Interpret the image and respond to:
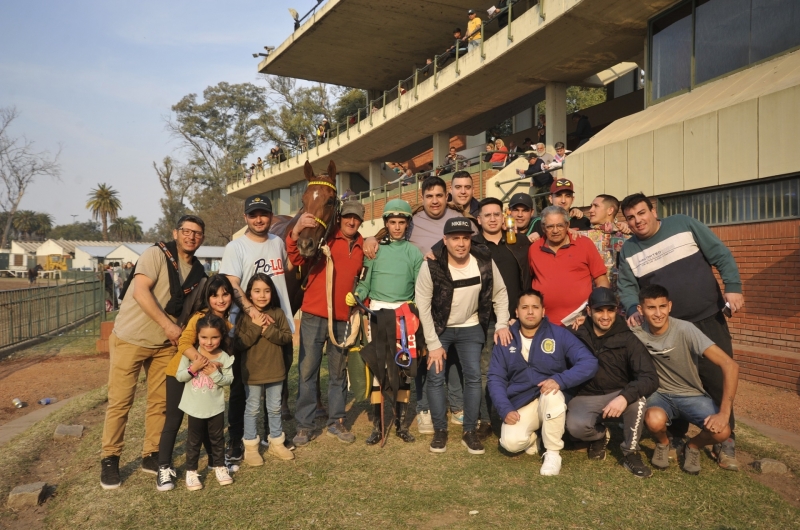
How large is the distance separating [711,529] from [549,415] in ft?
4.18

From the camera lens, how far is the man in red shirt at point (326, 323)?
5.18 metres

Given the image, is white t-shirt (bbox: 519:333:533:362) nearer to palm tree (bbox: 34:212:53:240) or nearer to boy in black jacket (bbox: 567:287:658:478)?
boy in black jacket (bbox: 567:287:658:478)

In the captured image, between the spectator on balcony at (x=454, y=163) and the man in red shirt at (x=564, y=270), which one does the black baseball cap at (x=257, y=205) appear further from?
the spectator on balcony at (x=454, y=163)

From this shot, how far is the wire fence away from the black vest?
36.0ft

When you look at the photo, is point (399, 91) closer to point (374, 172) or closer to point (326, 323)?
point (374, 172)

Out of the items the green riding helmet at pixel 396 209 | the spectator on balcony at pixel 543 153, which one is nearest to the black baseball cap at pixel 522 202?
the green riding helmet at pixel 396 209

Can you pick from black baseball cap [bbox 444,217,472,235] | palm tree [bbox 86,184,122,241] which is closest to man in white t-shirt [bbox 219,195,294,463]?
black baseball cap [bbox 444,217,472,235]

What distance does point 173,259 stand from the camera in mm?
4543

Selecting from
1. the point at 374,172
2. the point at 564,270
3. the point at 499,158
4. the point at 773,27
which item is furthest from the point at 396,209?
the point at 374,172

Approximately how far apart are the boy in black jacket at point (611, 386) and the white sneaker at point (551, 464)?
0.26m

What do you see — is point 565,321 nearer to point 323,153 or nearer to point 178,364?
point 178,364

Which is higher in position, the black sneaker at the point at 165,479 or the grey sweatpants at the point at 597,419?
the grey sweatpants at the point at 597,419

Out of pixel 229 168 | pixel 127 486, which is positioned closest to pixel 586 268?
Answer: pixel 127 486

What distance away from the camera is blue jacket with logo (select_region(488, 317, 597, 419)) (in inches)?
176
